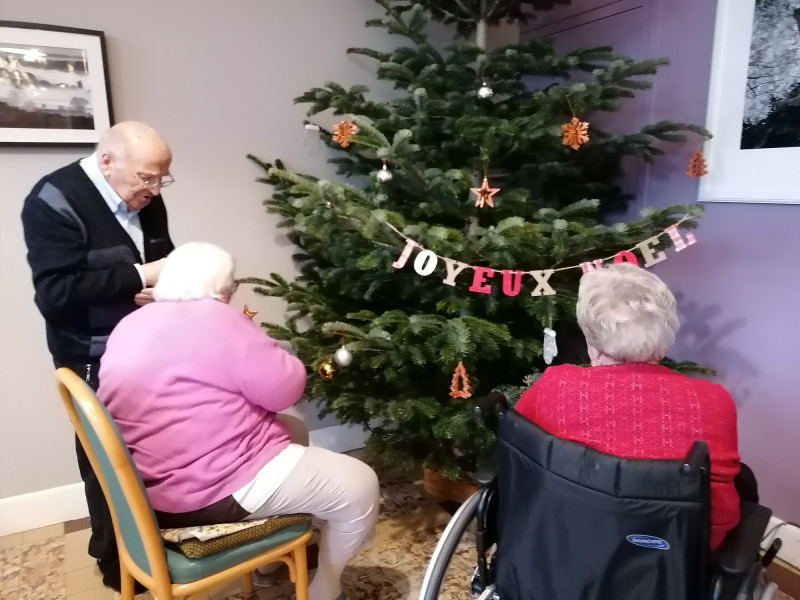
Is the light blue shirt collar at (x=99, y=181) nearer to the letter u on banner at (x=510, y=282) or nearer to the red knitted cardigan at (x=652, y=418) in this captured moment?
the letter u on banner at (x=510, y=282)

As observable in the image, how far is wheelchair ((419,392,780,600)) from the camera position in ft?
2.97

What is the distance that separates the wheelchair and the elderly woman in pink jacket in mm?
473

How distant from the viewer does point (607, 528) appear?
0.96m

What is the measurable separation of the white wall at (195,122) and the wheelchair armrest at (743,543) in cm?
184

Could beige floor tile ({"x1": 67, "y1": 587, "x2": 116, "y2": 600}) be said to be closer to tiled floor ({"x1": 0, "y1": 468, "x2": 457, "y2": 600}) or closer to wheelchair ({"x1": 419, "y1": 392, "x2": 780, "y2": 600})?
tiled floor ({"x1": 0, "y1": 468, "x2": 457, "y2": 600})

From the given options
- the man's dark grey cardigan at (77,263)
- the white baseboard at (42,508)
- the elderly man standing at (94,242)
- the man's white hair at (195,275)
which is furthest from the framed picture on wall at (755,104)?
the white baseboard at (42,508)

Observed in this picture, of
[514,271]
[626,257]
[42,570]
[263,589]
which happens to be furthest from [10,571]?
[626,257]

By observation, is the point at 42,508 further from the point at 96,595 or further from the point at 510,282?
the point at 510,282

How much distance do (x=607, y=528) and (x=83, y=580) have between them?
5.45 ft

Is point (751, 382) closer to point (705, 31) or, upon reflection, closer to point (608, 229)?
point (608, 229)

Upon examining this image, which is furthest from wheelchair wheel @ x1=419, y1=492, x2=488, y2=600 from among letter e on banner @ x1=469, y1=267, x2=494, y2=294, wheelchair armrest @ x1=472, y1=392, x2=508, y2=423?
letter e on banner @ x1=469, y1=267, x2=494, y2=294

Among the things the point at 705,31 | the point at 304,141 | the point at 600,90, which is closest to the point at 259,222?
the point at 304,141

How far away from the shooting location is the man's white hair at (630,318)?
1.11 metres

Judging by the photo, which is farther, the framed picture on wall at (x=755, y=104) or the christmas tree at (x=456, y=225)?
the framed picture on wall at (x=755, y=104)
